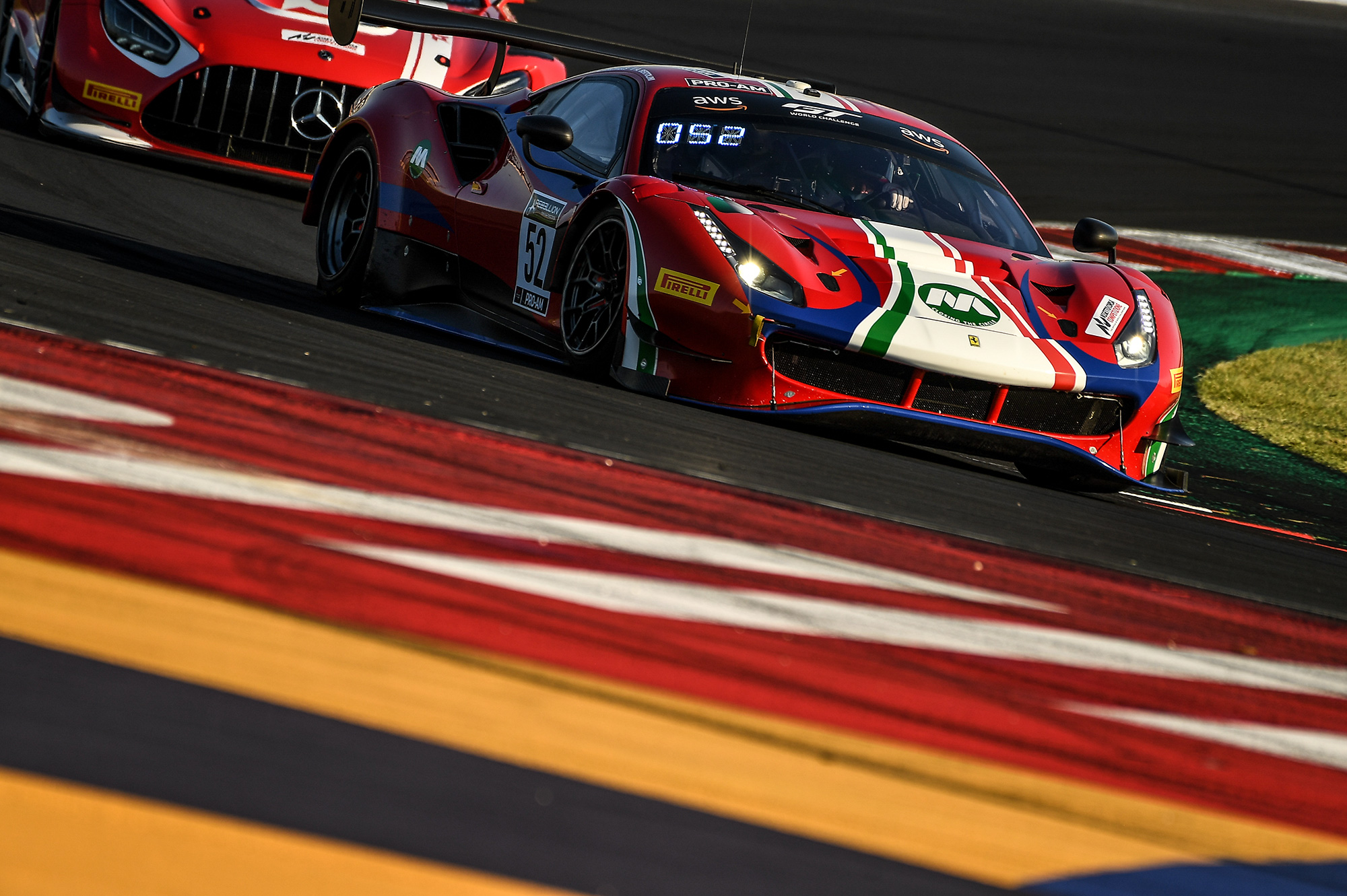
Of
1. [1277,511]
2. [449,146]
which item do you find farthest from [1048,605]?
[449,146]

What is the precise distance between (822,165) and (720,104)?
46 centimetres

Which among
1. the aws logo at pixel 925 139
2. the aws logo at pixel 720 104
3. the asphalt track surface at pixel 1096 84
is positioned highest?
the asphalt track surface at pixel 1096 84

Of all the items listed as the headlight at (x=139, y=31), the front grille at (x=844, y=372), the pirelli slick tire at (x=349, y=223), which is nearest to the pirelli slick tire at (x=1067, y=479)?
the front grille at (x=844, y=372)

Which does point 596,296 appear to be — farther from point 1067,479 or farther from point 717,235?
point 1067,479

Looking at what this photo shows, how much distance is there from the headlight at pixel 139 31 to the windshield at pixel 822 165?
3.49 metres

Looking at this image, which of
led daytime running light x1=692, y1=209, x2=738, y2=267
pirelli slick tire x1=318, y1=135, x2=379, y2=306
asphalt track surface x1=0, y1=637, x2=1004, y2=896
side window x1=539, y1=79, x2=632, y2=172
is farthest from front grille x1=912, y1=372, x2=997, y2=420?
asphalt track surface x1=0, y1=637, x2=1004, y2=896

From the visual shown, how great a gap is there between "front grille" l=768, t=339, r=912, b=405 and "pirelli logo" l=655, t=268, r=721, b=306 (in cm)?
25

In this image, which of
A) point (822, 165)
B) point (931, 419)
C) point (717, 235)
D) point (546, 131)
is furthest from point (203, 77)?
point (931, 419)

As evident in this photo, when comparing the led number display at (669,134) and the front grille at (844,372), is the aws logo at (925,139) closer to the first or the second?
the led number display at (669,134)

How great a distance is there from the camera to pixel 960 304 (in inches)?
203

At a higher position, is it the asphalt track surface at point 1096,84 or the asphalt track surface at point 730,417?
the asphalt track surface at point 1096,84

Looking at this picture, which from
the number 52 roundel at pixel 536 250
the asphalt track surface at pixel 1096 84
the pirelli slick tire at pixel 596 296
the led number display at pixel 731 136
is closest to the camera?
the pirelli slick tire at pixel 596 296

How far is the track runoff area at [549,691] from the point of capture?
1533 mm

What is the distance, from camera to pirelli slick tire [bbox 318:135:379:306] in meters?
6.74
